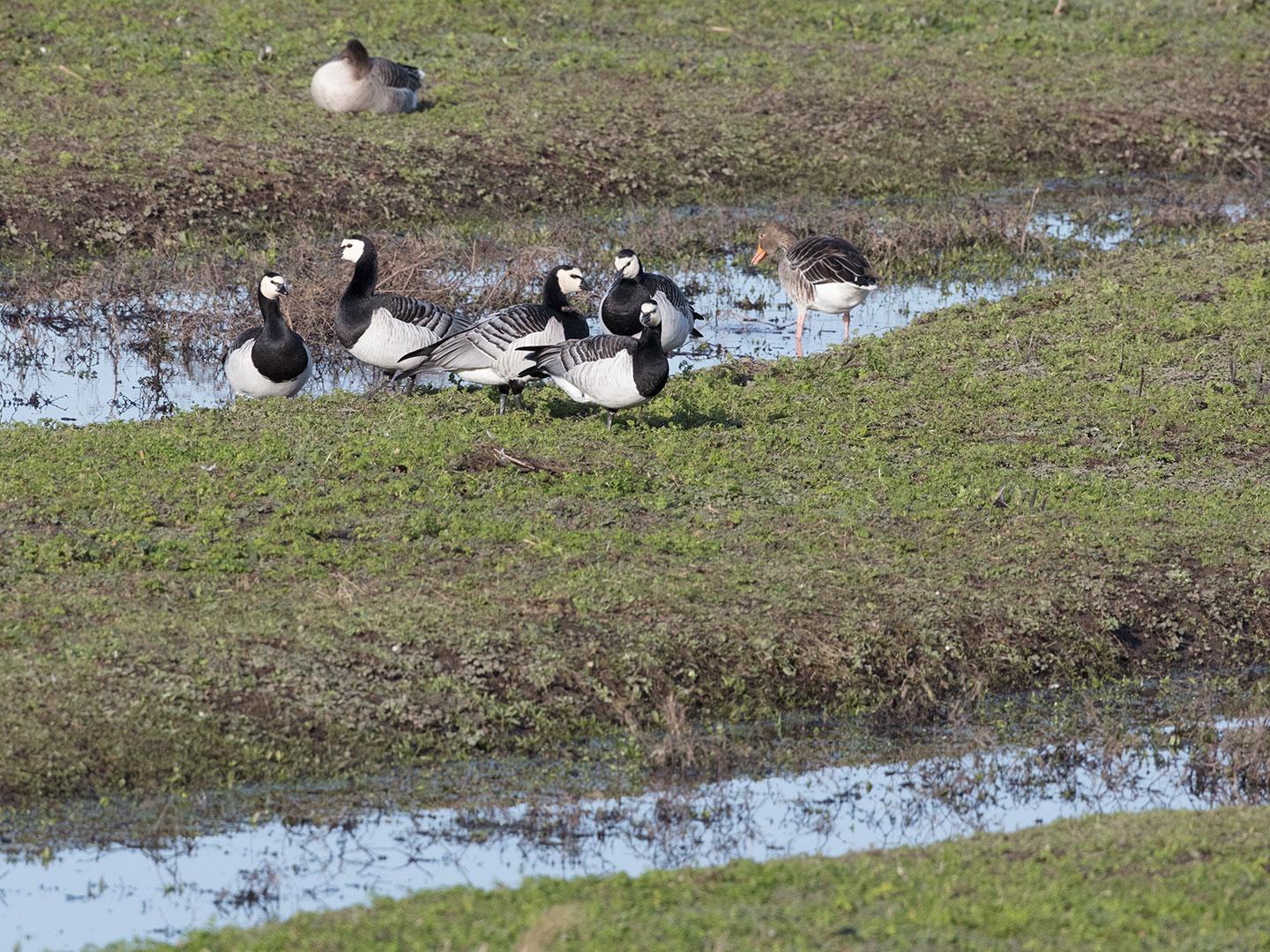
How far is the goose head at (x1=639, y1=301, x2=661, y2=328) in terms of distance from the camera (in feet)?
43.1

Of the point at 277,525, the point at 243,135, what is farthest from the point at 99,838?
the point at 243,135

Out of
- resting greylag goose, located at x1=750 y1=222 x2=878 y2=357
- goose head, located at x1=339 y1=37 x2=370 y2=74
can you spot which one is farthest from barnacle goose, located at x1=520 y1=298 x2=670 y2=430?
goose head, located at x1=339 y1=37 x2=370 y2=74

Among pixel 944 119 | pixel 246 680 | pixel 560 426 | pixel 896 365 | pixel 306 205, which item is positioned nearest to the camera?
pixel 246 680

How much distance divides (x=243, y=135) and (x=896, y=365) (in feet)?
37.2

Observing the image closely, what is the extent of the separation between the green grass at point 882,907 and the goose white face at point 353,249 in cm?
953

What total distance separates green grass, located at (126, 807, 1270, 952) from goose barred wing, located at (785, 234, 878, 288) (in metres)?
9.89

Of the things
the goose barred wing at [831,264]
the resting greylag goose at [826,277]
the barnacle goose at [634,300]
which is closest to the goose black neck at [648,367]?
the barnacle goose at [634,300]

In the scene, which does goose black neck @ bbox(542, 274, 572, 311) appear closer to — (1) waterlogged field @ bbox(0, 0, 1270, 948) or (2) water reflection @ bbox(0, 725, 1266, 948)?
(1) waterlogged field @ bbox(0, 0, 1270, 948)

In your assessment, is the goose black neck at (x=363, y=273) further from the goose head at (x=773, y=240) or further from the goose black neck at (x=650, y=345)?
the goose head at (x=773, y=240)

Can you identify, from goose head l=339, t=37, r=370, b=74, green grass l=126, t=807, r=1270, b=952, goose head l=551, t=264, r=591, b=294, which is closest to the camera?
green grass l=126, t=807, r=1270, b=952

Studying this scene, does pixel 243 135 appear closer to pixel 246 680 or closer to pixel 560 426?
pixel 560 426

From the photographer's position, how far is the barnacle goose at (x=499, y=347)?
551 inches

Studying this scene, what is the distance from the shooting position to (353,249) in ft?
53.2

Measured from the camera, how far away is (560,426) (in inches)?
539
